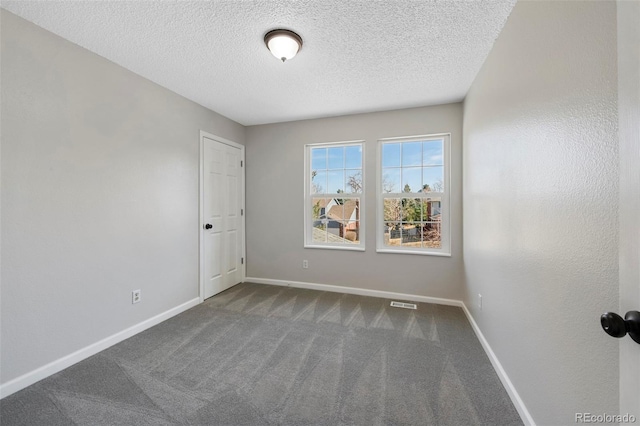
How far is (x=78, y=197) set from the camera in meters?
2.02

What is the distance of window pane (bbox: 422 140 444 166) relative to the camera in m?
3.29

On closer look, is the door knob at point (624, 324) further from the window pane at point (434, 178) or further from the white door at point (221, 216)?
the white door at point (221, 216)

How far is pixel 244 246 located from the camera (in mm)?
4055

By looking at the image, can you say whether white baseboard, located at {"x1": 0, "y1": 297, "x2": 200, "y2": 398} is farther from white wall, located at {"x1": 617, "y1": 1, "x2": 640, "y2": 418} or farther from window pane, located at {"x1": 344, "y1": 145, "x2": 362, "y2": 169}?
white wall, located at {"x1": 617, "y1": 1, "x2": 640, "y2": 418}

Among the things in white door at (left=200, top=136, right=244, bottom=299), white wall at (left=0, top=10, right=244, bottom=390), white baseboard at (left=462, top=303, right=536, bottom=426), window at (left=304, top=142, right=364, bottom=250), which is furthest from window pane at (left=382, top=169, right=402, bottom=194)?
white wall at (left=0, top=10, right=244, bottom=390)

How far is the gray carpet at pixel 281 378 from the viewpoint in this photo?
149 cm

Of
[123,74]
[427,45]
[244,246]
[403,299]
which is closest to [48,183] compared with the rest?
[123,74]

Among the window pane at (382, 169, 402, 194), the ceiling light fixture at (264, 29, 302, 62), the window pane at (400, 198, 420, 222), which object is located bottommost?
the window pane at (400, 198, 420, 222)

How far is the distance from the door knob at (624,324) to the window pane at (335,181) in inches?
122

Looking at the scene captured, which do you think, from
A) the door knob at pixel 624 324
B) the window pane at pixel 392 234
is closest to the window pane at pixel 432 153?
the window pane at pixel 392 234

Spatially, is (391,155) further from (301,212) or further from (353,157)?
(301,212)

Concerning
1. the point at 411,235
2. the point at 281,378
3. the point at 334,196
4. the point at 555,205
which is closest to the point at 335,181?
the point at 334,196

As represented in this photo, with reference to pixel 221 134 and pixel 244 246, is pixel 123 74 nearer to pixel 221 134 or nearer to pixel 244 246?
pixel 221 134

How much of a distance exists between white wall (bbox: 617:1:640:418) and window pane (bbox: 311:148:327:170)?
3178 mm
